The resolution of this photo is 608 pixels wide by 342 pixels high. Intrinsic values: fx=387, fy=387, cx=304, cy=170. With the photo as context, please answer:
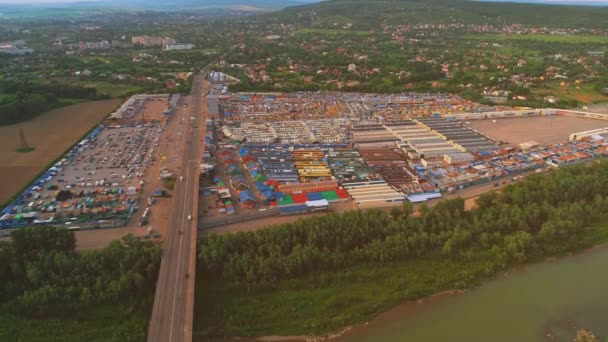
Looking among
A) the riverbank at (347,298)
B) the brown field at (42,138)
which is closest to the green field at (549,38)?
the brown field at (42,138)

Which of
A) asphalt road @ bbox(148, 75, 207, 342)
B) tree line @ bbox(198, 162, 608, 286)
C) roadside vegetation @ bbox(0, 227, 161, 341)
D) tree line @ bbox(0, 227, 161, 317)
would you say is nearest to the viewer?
asphalt road @ bbox(148, 75, 207, 342)

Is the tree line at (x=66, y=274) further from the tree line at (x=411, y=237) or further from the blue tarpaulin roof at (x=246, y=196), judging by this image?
the blue tarpaulin roof at (x=246, y=196)

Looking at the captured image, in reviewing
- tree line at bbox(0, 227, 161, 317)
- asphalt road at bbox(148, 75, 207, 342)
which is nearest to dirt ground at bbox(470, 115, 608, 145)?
asphalt road at bbox(148, 75, 207, 342)

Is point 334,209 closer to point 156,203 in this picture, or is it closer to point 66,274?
point 156,203

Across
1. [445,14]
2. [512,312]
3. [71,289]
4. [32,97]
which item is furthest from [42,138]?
[445,14]

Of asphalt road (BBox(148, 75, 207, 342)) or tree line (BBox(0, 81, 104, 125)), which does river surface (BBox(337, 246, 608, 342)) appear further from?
tree line (BBox(0, 81, 104, 125))

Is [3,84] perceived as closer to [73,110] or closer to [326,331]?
[73,110]
